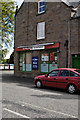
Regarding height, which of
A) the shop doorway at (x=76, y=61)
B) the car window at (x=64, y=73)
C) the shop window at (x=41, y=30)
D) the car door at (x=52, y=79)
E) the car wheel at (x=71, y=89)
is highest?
the shop window at (x=41, y=30)

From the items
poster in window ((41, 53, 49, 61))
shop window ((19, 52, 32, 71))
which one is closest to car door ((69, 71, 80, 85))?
poster in window ((41, 53, 49, 61))

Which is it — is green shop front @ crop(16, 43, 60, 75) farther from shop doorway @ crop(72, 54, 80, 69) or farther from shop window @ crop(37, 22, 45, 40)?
shop doorway @ crop(72, 54, 80, 69)

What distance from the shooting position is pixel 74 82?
10.6 metres

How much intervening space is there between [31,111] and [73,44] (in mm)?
12216

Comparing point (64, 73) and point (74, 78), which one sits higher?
point (64, 73)

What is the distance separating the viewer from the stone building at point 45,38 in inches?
703

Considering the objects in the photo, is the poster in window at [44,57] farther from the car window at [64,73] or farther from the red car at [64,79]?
the car window at [64,73]

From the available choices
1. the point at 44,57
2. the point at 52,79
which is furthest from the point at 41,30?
the point at 52,79

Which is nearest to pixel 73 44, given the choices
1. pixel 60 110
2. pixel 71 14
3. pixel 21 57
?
pixel 71 14

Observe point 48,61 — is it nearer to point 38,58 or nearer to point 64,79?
point 38,58

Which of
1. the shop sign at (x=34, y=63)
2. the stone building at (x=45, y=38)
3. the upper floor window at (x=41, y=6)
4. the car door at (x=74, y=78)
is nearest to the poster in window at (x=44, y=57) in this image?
the stone building at (x=45, y=38)

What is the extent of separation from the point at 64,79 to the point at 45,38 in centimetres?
1015

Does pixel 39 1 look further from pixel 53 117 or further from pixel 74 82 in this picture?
pixel 53 117

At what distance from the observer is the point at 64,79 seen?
1113 centimetres
